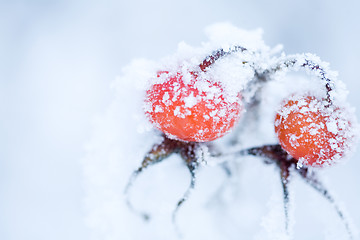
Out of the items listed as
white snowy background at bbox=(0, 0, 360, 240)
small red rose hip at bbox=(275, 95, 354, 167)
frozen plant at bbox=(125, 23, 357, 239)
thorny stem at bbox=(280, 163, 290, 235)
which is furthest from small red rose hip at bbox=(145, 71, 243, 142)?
white snowy background at bbox=(0, 0, 360, 240)

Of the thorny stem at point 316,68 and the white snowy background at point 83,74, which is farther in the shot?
the white snowy background at point 83,74

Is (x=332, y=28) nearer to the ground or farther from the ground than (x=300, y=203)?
farther from the ground

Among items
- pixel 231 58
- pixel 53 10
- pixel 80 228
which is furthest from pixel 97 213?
pixel 53 10

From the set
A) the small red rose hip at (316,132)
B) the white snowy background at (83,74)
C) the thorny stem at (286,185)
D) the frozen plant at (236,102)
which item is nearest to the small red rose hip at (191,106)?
the frozen plant at (236,102)

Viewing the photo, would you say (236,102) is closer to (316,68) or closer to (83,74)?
(316,68)

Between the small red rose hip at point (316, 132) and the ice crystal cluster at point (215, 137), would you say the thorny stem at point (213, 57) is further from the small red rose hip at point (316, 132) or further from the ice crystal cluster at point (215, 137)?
the small red rose hip at point (316, 132)

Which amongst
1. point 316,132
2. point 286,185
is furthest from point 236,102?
point 286,185

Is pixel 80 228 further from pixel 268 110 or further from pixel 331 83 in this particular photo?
pixel 331 83

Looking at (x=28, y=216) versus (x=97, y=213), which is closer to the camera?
(x=97, y=213)
